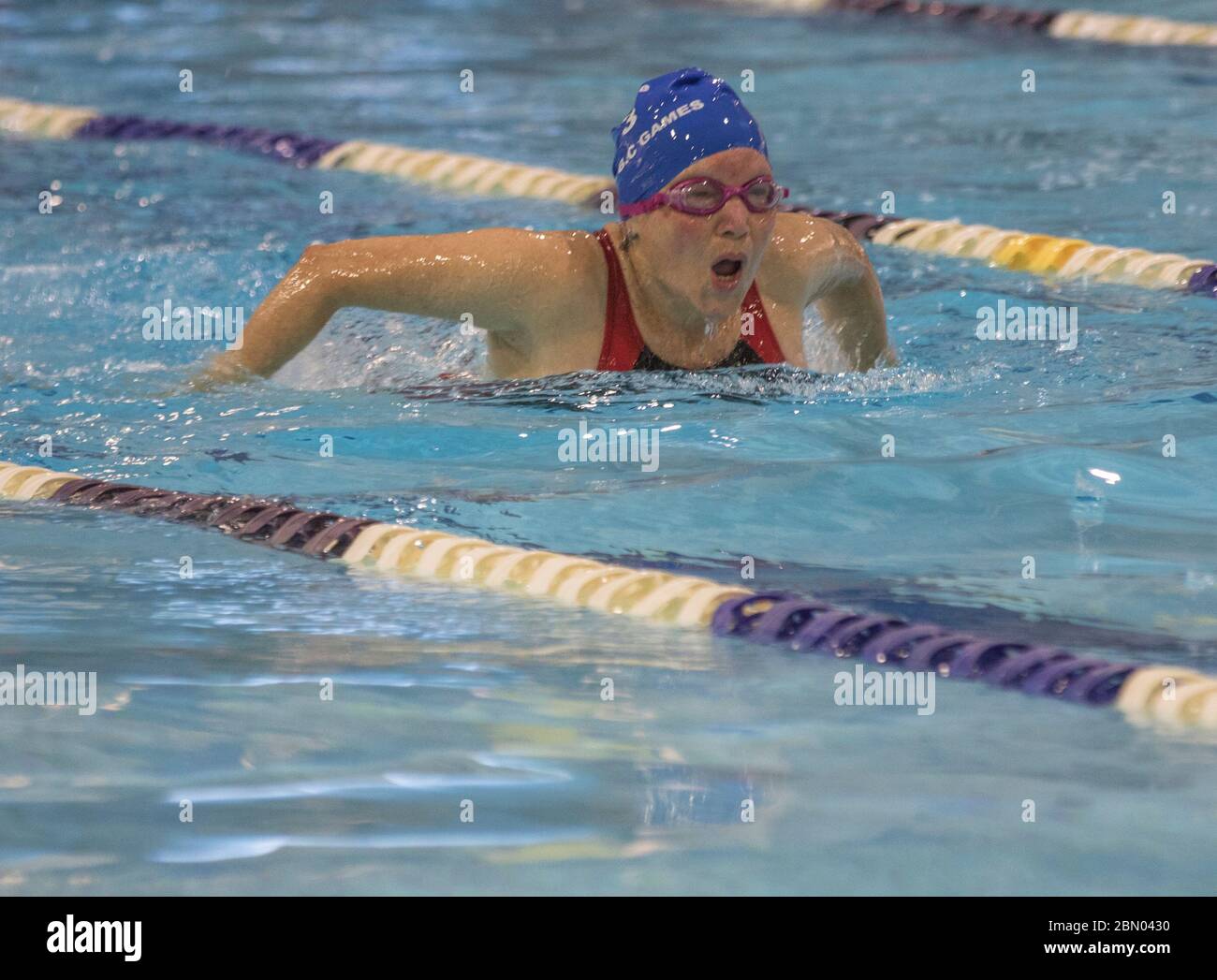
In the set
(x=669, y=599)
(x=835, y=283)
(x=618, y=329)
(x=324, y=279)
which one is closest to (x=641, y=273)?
(x=618, y=329)

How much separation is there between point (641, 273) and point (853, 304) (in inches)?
25.8

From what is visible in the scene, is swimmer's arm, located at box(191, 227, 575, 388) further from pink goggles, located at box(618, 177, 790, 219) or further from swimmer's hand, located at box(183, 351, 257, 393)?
pink goggles, located at box(618, 177, 790, 219)

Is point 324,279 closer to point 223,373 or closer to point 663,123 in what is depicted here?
point 223,373

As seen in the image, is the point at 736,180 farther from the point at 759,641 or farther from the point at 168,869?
the point at 168,869

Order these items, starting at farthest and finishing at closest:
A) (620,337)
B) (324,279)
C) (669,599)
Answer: (620,337) → (324,279) → (669,599)

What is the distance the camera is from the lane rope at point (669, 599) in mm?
2996

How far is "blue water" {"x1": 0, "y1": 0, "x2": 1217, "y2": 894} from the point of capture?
99.9 inches

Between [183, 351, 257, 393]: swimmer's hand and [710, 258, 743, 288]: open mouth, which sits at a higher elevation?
[710, 258, 743, 288]: open mouth

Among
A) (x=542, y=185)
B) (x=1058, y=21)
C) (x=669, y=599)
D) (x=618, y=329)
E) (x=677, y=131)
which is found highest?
(x=1058, y=21)

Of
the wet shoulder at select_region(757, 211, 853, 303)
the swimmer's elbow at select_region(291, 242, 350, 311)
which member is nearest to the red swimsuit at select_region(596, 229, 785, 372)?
the wet shoulder at select_region(757, 211, 853, 303)

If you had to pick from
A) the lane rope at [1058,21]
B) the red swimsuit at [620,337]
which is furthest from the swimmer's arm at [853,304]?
the lane rope at [1058,21]

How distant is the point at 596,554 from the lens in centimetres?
373

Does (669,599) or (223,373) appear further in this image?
(223,373)
